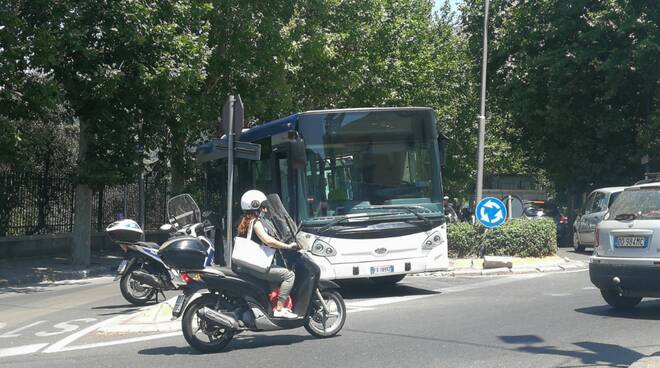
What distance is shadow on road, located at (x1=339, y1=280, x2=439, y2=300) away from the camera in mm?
15086

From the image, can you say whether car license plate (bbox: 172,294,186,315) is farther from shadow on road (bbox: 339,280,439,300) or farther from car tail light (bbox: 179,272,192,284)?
shadow on road (bbox: 339,280,439,300)

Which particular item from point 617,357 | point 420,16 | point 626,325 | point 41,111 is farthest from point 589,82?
point 617,357

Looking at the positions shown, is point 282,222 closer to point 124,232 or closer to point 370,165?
point 370,165

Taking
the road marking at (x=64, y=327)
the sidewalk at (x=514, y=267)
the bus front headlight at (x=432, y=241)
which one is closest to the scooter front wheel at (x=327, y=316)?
the road marking at (x=64, y=327)

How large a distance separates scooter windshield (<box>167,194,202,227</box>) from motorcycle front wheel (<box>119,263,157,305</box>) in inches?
46.3

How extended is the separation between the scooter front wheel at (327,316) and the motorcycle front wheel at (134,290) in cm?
468

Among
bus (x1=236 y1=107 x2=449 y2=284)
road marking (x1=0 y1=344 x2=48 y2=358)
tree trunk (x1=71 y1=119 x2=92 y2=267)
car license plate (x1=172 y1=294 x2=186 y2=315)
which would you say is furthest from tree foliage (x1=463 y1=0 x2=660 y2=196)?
road marking (x1=0 y1=344 x2=48 y2=358)

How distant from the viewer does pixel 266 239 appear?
9.57 meters

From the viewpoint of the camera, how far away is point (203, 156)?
70.5ft

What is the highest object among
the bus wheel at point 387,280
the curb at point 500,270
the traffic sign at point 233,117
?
the traffic sign at point 233,117

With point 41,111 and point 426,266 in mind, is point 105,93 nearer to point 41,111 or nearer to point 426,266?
point 41,111

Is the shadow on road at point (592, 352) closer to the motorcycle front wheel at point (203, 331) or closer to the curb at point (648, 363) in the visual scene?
the curb at point (648, 363)

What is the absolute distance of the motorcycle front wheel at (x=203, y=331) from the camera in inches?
363

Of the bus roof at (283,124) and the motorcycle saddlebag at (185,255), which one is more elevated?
the bus roof at (283,124)
